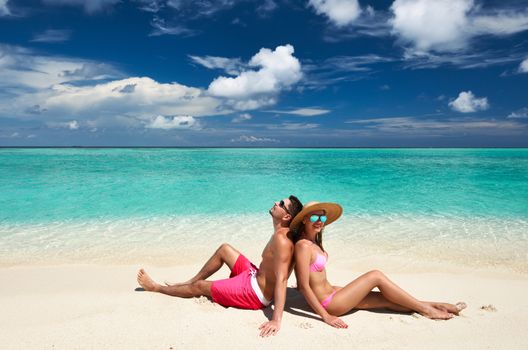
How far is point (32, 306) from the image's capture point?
169 inches

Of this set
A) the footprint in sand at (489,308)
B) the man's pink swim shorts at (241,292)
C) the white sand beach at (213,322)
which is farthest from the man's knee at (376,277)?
the footprint in sand at (489,308)

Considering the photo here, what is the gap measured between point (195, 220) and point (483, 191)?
13.3 metres

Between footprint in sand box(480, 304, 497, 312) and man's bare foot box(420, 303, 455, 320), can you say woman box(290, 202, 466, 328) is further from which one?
footprint in sand box(480, 304, 497, 312)

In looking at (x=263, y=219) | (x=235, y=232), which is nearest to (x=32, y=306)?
(x=235, y=232)

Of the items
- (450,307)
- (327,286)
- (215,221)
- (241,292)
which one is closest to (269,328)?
(241,292)

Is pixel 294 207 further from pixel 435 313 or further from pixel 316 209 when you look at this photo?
pixel 435 313

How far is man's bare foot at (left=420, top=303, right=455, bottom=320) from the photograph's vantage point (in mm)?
3992

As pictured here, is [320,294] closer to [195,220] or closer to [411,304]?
[411,304]

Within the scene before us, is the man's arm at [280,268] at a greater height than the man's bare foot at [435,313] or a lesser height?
greater

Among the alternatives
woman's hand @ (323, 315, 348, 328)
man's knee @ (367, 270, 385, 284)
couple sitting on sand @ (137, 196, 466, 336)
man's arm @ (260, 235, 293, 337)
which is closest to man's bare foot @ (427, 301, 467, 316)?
couple sitting on sand @ (137, 196, 466, 336)

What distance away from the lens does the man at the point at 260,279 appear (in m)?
3.80

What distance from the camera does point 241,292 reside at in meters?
4.23

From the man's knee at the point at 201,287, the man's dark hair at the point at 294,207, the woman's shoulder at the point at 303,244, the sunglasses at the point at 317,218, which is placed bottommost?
the man's knee at the point at 201,287

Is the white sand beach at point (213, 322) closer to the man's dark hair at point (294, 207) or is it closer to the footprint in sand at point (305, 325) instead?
the footprint in sand at point (305, 325)
